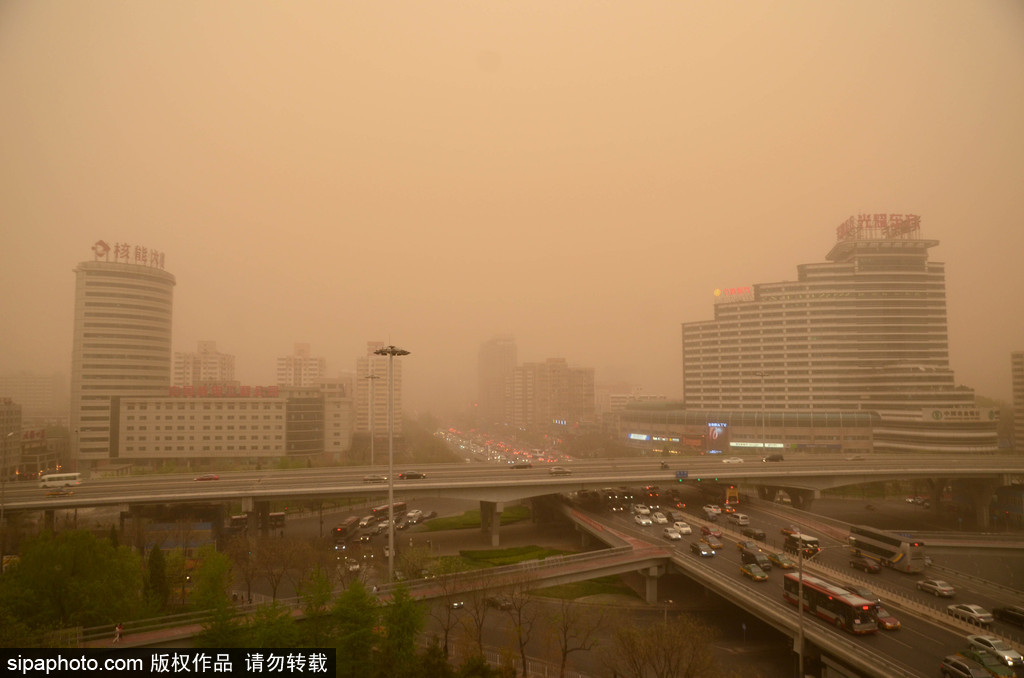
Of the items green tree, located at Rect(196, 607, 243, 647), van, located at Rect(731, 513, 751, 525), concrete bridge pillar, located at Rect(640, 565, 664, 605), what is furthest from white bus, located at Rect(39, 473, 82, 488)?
van, located at Rect(731, 513, 751, 525)

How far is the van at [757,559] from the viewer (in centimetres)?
2400

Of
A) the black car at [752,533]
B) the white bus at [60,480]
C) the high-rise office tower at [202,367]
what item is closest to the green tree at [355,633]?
the black car at [752,533]

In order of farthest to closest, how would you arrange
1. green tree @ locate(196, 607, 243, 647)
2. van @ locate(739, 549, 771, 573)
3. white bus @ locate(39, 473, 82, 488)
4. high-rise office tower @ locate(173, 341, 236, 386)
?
1. high-rise office tower @ locate(173, 341, 236, 386)
2. white bus @ locate(39, 473, 82, 488)
3. van @ locate(739, 549, 771, 573)
4. green tree @ locate(196, 607, 243, 647)

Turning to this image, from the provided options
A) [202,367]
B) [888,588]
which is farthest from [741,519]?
[202,367]

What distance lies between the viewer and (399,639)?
47.3 feet

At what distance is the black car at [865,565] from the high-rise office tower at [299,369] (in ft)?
389

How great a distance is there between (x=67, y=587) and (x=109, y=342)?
222ft

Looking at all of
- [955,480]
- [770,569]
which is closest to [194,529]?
[770,569]

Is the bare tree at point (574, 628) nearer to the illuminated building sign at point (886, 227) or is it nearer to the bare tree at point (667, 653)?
the bare tree at point (667, 653)

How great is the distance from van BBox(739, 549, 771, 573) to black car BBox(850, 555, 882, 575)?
4298 mm

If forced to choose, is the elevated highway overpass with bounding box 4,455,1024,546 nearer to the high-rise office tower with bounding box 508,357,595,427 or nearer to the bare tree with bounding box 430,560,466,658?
the bare tree with bounding box 430,560,466,658

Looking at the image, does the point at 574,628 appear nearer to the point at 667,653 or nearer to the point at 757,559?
the point at 667,653

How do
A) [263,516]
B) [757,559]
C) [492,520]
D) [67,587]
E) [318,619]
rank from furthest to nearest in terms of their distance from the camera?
[263,516]
[492,520]
[757,559]
[67,587]
[318,619]

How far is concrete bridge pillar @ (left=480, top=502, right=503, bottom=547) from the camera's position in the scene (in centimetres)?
3675
